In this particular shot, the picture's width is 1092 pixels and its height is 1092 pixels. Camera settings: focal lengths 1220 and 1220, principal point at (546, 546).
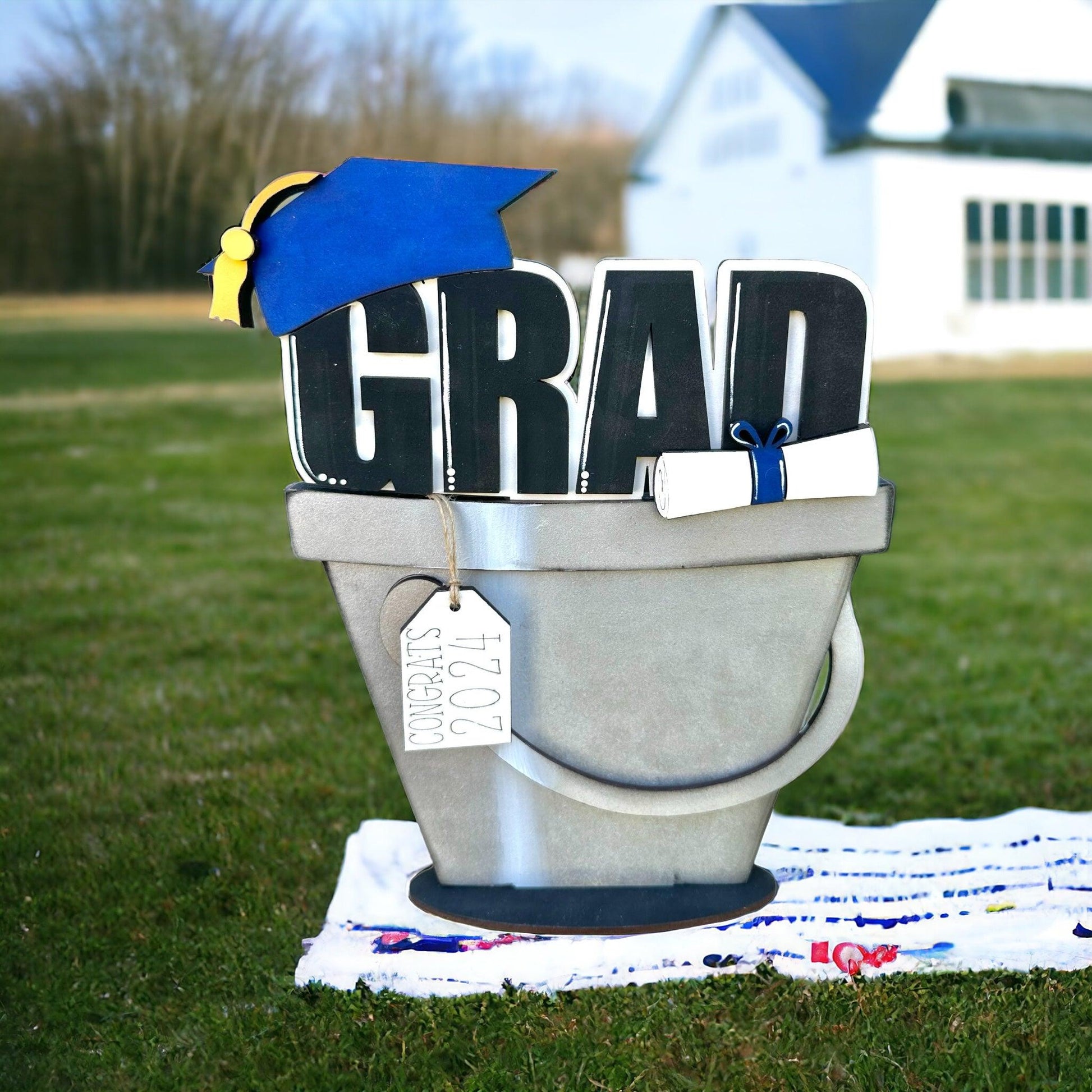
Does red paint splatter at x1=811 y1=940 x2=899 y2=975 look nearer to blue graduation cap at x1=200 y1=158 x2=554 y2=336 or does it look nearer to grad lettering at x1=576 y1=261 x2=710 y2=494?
grad lettering at x1=576 y1=261 x2=710 y2=494

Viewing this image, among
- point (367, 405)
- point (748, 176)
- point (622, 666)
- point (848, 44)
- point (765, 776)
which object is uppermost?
point (848, 44)

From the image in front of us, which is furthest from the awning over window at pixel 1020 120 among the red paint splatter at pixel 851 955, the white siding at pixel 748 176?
the red paint splatter at pixel 851 955

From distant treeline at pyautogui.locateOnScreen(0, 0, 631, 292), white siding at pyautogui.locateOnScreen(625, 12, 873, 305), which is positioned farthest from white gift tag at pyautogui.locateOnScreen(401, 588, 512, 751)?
white siding at pyautogui.locateOnScreen(625, 12, 873, 305)

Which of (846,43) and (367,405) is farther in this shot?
(846,43)

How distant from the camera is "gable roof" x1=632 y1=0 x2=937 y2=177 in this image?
10383 millimetres

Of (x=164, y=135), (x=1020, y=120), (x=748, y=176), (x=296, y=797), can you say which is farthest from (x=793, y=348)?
(x=1020, y=120)

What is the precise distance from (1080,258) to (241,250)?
11.3 metres

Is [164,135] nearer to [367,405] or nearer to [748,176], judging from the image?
[367,405]

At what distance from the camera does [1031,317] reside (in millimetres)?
10945

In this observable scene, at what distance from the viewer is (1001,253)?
10844mm

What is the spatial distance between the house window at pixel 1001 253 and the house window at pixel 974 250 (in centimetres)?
16

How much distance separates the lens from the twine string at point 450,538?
1.41m

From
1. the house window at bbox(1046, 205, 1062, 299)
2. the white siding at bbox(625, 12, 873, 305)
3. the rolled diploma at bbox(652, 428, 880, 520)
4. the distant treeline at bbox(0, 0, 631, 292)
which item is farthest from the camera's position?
the house window at bbox(1046, 205, 1062, 299)

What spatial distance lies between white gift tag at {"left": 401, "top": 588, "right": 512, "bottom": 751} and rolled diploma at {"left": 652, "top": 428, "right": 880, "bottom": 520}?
9.8 inches
